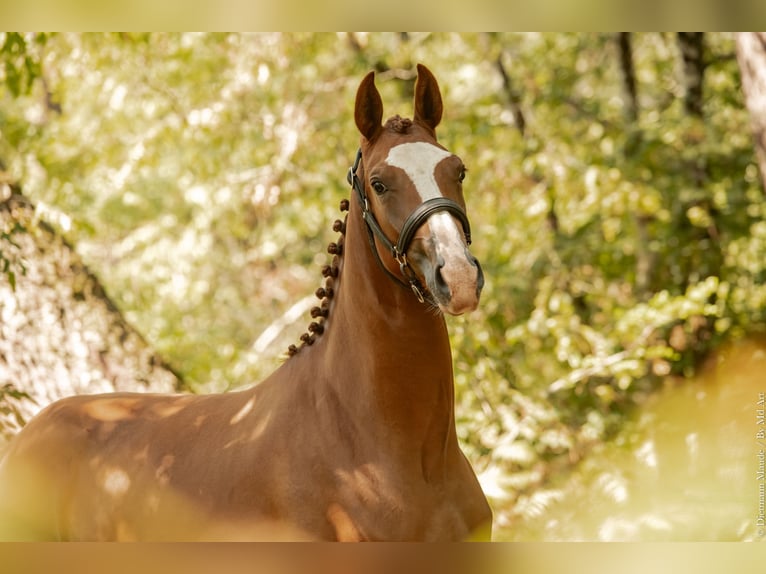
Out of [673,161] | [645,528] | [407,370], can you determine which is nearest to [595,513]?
[645,528]

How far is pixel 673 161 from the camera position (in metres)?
8.82

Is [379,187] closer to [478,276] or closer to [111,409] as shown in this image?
[478,276]

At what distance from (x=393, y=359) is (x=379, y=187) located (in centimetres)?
62

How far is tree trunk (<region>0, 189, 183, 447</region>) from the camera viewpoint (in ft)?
16.6

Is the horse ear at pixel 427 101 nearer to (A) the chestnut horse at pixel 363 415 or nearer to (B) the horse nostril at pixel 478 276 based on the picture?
(A) the chestnut horse at pixel 363 415

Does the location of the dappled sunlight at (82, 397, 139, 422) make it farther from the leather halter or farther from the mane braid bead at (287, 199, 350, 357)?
the leather halter

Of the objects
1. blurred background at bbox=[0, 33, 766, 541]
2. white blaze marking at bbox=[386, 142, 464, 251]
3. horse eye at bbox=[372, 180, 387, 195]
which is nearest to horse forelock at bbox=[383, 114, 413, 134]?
white blaze marking at bbox=[386, 142, 464, 251]

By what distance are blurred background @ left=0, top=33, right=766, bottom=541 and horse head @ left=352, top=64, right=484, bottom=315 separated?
2.66m

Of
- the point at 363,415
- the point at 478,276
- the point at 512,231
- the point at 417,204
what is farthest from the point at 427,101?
the point at 512,231

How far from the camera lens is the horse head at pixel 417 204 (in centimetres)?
270

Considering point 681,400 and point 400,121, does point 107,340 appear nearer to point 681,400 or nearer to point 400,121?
point 400,121

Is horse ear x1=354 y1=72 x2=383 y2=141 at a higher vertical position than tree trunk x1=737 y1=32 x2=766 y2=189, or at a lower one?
lower

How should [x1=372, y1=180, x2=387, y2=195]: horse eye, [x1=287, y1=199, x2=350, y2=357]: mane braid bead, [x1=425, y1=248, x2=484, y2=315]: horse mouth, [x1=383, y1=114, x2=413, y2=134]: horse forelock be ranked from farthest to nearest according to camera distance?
[x1=287, y1=199, x2=350, y2=357]: mane braid bead → [x1=383, y1=114, x2=413, y2=134]: horse forelock → [x1=372, y1=180, x2=387, y2=195]: horse eye → [x1=425, y1=248, x2=484, y2=315]: horse mouth

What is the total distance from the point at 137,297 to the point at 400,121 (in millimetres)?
8329
